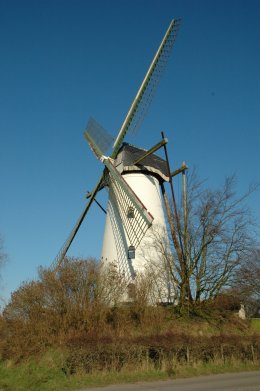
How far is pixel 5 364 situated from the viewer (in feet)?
35.1

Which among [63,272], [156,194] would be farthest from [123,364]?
[156,194]

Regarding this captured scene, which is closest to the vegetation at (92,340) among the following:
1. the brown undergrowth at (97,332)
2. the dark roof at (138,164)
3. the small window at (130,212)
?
the brown undergrowth at (97,332)

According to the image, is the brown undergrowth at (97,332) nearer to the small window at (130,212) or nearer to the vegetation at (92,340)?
the vegetation at (92,340)

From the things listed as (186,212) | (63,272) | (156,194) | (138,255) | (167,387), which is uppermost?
(156,194)

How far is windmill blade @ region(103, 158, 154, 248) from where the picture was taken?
1881cm

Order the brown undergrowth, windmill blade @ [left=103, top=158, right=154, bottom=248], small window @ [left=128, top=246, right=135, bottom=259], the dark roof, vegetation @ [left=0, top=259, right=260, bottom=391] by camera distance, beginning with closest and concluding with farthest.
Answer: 1. vegetation @ [left=0, top=259, right=260, bottom=391]
2. the brown undergrowth
3. windmill blade @ [left=103, top=158, right=154, bottom=248]
4. small window @ [left=128, top=246, right=135, bottom=259]
5. the dark roof

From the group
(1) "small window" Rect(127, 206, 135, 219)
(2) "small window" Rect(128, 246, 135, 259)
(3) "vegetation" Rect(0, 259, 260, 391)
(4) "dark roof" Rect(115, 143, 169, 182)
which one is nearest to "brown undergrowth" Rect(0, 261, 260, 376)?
(3) "vegetation" Rect(0, 259, 260, 391)

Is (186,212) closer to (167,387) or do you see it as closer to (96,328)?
(96,328)

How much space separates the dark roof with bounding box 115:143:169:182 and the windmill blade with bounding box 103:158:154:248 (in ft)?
1.93

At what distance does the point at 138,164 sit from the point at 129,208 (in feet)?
9.40

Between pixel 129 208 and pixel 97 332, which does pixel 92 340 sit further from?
pixel 129 208

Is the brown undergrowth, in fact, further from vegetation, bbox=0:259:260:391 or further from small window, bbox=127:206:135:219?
small window, bbox=127:206:135:219

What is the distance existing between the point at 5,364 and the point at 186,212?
10909 millimetres

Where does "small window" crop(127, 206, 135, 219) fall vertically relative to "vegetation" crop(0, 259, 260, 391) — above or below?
above
